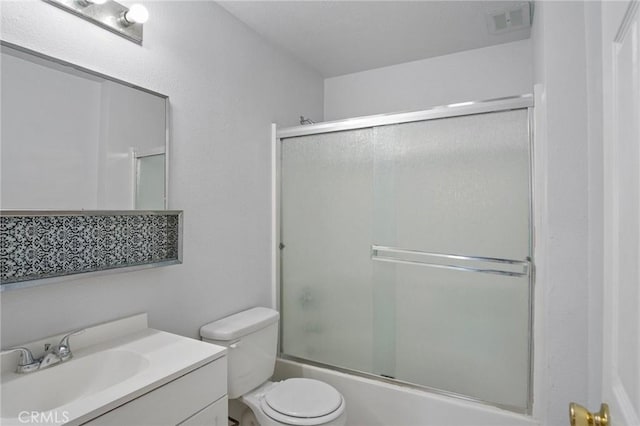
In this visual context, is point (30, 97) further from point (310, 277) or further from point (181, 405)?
point (310, 277)

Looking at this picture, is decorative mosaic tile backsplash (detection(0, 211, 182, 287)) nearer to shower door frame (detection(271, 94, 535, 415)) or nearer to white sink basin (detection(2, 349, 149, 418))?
white sink basin (detection(2, 349, 149, 418))

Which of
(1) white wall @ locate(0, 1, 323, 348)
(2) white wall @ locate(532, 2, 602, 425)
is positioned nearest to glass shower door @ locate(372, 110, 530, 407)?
(2) white wall @ locate(532, 2, 602, 425)

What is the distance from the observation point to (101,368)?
Answer: 131 cm

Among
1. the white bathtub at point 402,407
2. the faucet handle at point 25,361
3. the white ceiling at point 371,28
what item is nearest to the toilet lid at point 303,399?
the white bathtub at point 402,407

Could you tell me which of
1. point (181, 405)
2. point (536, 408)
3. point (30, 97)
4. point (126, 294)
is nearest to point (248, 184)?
point (126, 294)

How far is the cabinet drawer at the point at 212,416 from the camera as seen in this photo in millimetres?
1247

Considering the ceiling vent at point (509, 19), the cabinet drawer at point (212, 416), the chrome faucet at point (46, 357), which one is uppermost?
the ceiling vent at point (509, 19)

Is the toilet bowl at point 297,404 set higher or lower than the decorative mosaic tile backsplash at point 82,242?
lower

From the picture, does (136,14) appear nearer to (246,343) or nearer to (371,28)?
(371,28)

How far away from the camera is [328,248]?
7.48 ft

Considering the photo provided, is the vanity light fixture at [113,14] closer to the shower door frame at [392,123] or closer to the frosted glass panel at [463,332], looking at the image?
the shower door frame at [392,123]

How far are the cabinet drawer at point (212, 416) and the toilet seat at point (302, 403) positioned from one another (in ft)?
1.11

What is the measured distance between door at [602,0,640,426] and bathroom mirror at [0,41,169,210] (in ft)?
5.21

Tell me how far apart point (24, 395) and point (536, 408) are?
2.03m
